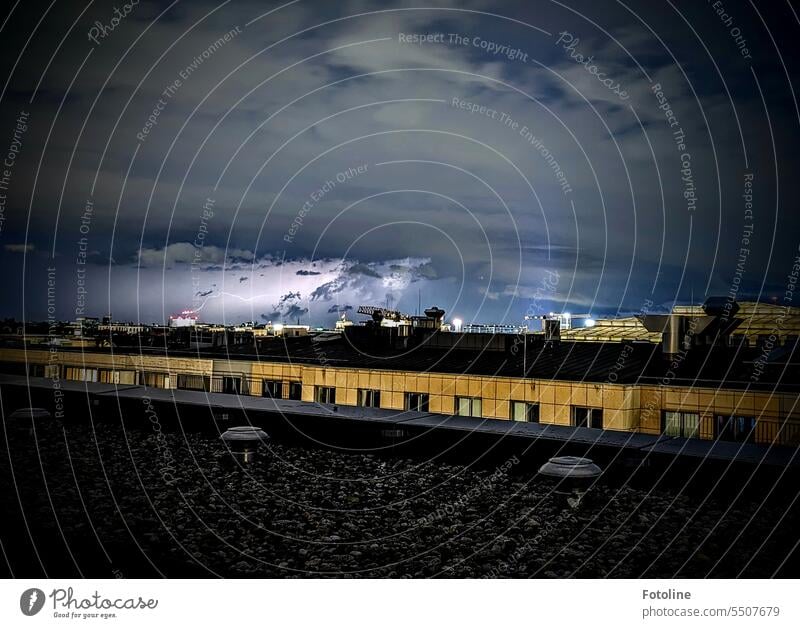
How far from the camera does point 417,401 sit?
2894 centimetres

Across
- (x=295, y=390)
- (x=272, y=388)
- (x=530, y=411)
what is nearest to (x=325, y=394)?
(x=295, y=390)

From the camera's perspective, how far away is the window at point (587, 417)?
942 inches

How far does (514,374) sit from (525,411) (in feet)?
5.39

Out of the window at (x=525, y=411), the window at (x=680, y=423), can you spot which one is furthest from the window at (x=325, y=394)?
the window at (x=680, y=423)

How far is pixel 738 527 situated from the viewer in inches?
386

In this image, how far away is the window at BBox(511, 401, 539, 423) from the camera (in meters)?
25.7

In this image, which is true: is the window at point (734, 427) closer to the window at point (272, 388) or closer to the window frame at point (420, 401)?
the window frame at point (420, 401)

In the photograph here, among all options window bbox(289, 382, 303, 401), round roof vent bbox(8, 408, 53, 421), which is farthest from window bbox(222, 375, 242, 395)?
round roof vent bbox(8, 408, 53, 421)

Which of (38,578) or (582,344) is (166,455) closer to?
(38,578)

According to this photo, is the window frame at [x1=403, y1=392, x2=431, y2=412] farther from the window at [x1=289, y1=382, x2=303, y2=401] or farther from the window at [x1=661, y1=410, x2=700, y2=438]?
the window at [x1=661, y1=410, x2=700, y2=438]

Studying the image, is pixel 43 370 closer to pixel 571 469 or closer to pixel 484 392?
pixel 484 392
